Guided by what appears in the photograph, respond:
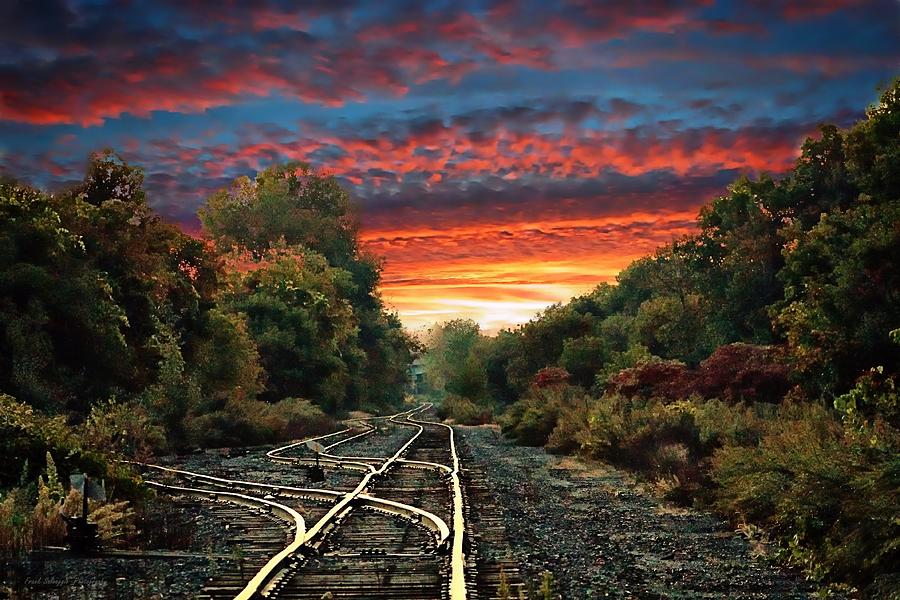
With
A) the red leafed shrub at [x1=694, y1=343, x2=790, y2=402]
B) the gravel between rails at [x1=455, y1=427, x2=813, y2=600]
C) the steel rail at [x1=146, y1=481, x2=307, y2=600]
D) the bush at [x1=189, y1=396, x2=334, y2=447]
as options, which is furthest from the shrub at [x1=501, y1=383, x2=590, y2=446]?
the steel rail at [x1=146, y1=481, x2=307, y2=600]

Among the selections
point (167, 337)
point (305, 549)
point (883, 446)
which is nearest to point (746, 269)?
point (167, 337)

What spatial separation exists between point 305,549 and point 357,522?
7.36 feet

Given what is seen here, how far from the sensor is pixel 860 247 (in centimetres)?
1847

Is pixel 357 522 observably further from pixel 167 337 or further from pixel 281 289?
pixel 281 289

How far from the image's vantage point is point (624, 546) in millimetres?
10195

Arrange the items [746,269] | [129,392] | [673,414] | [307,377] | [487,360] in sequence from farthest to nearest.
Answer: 1. [487,360]
2. [307,377]
3. [746,269]
4. [129,392]
5. [673,414]

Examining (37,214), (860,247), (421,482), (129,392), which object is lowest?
(421,482)

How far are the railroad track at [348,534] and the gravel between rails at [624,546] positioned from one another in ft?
3.03

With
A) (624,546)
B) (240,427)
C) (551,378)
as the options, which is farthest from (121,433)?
(551,378)

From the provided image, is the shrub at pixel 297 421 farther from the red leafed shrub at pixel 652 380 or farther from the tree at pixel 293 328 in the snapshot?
the red leafed shrub at pixel 652 380

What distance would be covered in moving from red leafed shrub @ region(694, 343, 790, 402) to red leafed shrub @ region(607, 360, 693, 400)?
0.94 meters

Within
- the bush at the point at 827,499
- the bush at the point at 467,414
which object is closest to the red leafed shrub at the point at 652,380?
the bush at the point at 827,499

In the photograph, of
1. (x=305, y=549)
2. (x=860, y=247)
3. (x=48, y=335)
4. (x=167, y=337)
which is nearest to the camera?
(x=305, y=549)

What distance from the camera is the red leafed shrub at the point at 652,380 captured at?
2870 cm
